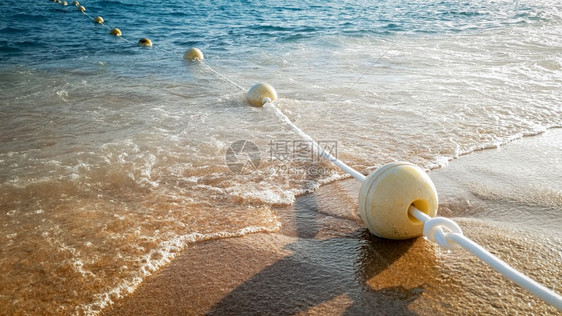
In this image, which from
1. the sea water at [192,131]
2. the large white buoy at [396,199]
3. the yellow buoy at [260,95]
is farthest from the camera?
the yellow buoy at [260,95]

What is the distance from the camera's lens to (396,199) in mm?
2195

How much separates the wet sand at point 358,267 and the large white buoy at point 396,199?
0.57 ft

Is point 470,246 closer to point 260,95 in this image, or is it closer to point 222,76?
point 260,95

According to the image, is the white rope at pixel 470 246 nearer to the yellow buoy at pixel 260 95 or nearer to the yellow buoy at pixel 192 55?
the yellow buoy at pixel 260 95

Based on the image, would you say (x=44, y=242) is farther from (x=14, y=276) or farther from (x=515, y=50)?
(x=515, y=50)

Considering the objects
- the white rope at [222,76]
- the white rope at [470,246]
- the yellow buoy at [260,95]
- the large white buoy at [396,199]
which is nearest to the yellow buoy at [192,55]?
the white rope at [222,76]

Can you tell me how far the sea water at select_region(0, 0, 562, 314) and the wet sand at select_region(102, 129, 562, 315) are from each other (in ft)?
0.75

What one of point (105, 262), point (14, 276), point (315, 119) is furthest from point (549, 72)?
point (14, 276)

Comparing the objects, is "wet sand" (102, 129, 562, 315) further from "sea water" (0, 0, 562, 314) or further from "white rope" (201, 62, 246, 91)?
"white rope" (201, 62, 246, 91)

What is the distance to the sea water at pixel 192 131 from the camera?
8.13 ft

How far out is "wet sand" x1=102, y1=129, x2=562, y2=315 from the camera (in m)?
1.95

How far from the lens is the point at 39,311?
1.95 m

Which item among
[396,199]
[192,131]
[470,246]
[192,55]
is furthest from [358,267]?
[192,55]

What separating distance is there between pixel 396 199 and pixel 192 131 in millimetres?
3228
